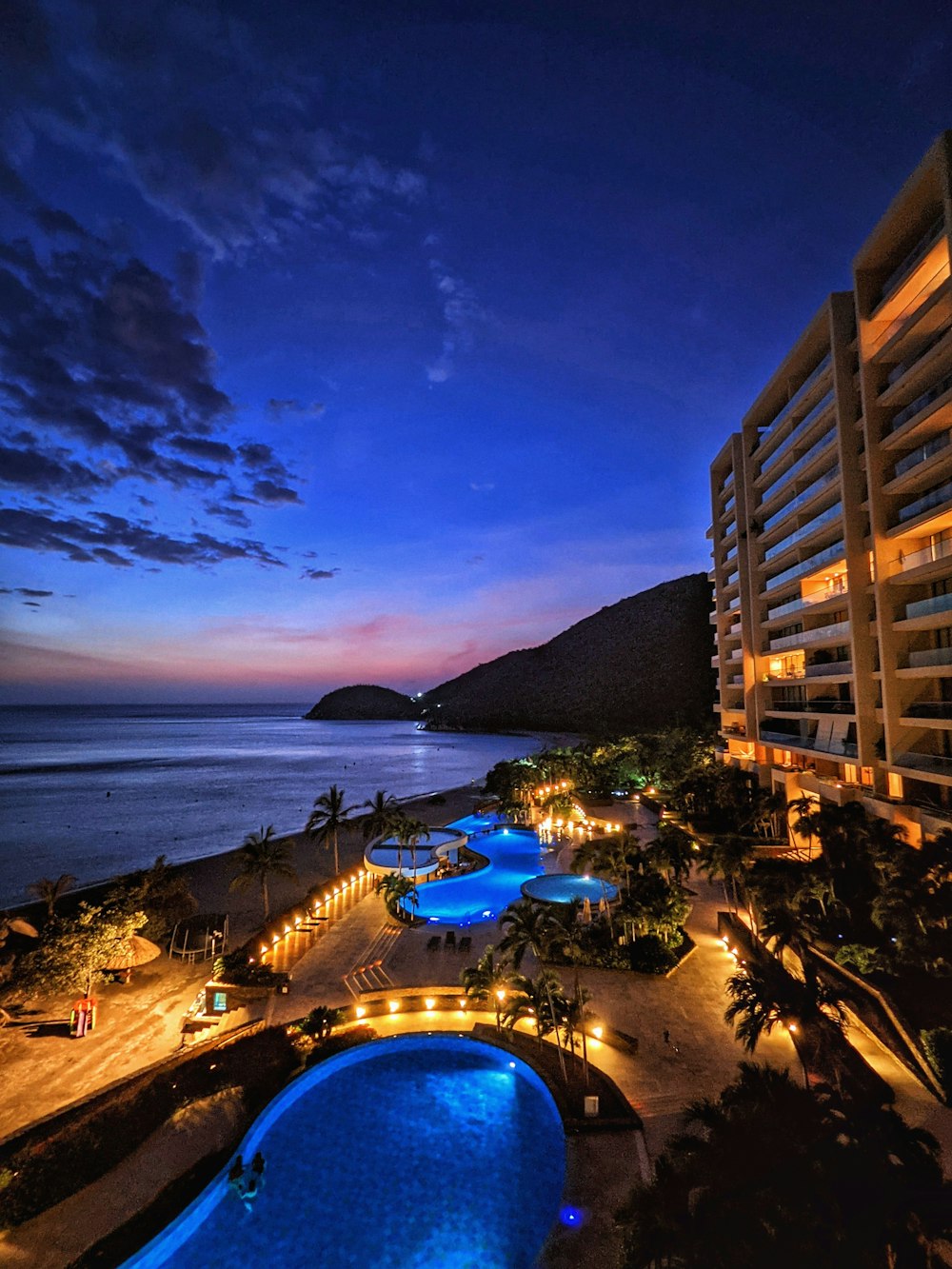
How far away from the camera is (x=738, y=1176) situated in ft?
27.3

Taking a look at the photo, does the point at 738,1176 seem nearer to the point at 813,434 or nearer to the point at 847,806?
the point at 847,806

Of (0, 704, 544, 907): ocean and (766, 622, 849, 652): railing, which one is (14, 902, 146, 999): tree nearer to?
A: (0, 704, 544, 907): ocean

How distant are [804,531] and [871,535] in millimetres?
5995

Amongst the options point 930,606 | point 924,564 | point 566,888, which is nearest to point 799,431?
point 924,564

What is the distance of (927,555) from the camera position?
2525cm

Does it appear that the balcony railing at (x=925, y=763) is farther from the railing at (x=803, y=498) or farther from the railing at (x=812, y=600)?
the railing at (x=803, y=498)

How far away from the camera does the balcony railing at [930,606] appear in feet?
78.2

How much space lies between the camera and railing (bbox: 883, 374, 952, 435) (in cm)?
2412

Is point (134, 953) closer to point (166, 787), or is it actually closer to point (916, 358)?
point (916, 358)

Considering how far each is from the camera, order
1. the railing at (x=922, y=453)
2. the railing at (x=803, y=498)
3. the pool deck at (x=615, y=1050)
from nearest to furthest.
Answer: the pool deck at (x=615, y=1050), the railing at (x=922, y=453), the railing at (x=803, y=498)

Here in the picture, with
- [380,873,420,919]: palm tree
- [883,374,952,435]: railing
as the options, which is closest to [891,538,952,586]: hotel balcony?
[883,374,952,435]: railing

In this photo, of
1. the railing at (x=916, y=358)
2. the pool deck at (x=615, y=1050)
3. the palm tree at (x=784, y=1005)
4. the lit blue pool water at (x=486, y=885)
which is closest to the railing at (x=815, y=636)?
the railing at (x=916, y=358)

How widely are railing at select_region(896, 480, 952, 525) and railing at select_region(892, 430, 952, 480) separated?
1381mm

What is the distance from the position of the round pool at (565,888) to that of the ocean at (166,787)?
3094cm
